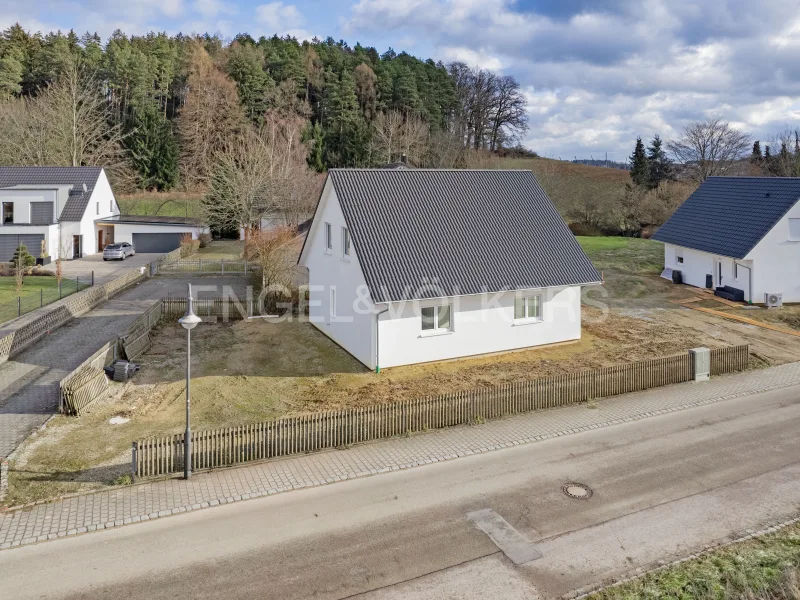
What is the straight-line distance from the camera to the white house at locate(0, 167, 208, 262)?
137 feet

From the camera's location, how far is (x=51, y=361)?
20.7 m

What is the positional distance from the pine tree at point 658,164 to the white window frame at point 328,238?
51.1 meters

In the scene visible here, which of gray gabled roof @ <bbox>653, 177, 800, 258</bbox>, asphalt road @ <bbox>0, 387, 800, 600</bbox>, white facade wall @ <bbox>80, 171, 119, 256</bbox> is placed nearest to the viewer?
asphalt road @ <bbox>0, 387, 800, 600</bbox>

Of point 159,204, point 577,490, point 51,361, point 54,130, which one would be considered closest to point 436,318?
point 577,490

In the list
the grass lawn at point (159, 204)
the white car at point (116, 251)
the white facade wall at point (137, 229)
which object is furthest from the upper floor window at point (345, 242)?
the grass lawn at point (159, 204)

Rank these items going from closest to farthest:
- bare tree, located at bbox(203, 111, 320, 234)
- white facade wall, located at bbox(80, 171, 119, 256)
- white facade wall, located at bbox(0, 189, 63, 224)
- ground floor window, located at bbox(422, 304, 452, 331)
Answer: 1. ground floor window, located at bbox(422, 304, 452, 331)
2. white facade wall, located at bbox(0, 189, 63, 224)
3. bare tree, located at bbox(203, 111, 320, 234)
4. white facade wall, located at bbox(80, 171, 119, 256)

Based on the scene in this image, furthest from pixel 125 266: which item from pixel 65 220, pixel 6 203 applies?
pixel 6 203

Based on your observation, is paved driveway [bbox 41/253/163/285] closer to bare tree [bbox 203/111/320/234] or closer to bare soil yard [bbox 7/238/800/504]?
bare tree [bbox 203/111/320/234]

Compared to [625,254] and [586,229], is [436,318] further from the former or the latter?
[586,229]

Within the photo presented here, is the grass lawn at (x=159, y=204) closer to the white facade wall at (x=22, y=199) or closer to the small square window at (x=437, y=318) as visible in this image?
the white facade wall at (x=22, y=199)

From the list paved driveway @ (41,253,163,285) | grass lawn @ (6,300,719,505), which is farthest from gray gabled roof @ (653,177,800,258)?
paved driveway @ (41,253,163,285)

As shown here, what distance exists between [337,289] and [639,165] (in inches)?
2017

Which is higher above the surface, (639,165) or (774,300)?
(639,165)

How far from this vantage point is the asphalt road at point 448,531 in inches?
369
